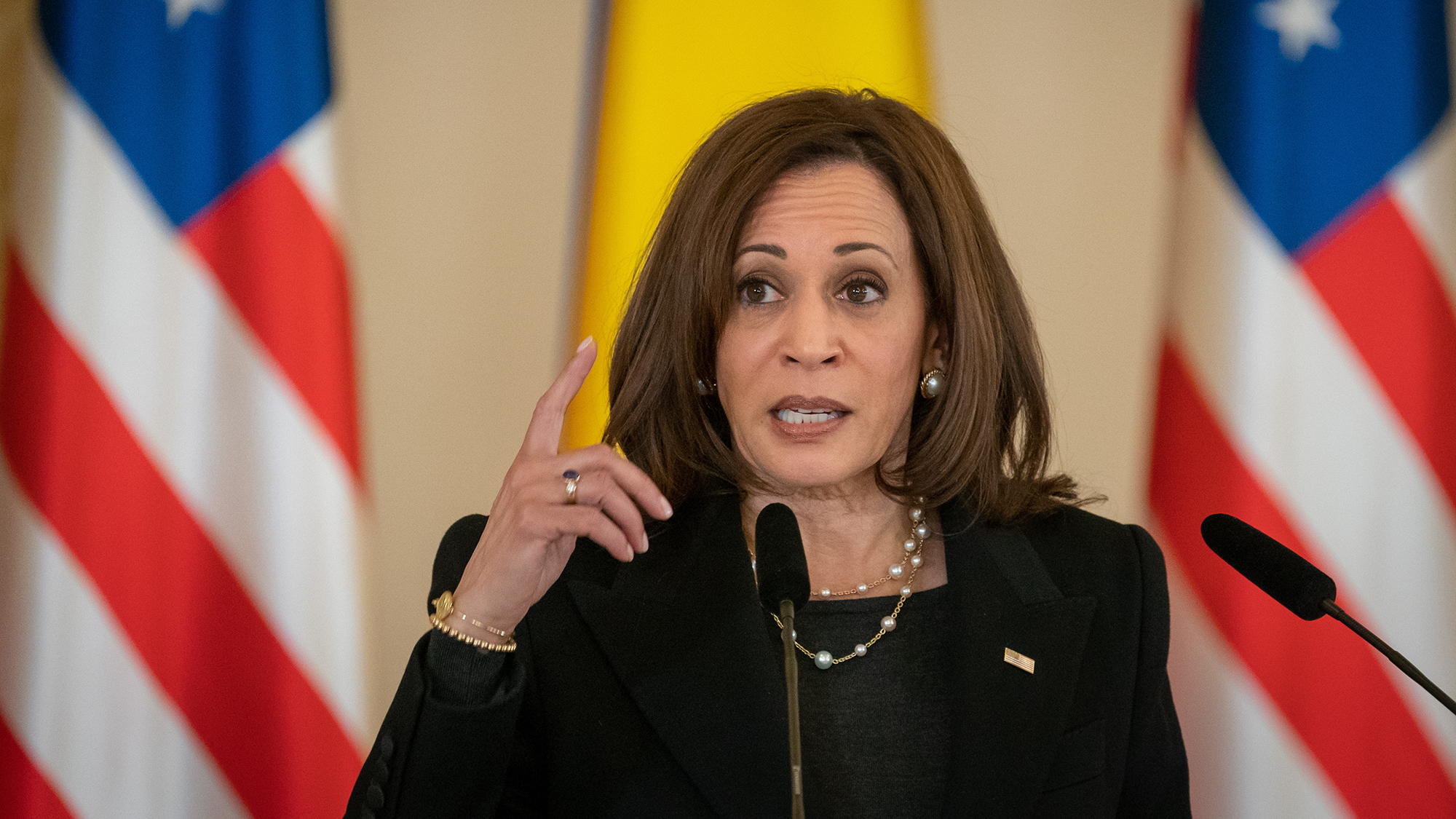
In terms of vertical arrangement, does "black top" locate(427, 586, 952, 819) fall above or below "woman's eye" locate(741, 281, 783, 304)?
below

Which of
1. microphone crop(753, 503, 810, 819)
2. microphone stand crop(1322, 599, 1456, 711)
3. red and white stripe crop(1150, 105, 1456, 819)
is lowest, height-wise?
red and white stripe crop(1150, 105, 1456, 819)

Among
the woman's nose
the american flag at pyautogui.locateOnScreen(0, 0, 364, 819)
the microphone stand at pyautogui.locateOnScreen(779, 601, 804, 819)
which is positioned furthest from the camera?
the american flag at pyautogui.locateOnScreen(0, 0, 364, 819)

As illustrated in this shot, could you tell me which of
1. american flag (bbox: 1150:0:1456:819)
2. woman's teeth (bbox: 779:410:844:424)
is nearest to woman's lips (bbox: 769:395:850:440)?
woman's teeth (bbox: 779:410:844:424)

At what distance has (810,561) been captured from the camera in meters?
1.75

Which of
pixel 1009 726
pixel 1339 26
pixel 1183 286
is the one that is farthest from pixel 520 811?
pixel 1339 26

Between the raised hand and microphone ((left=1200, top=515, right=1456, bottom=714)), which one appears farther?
the raised hand

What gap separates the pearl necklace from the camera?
1.63 metres

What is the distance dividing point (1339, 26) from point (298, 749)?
7.71 feet

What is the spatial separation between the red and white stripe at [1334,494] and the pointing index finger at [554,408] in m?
1.36

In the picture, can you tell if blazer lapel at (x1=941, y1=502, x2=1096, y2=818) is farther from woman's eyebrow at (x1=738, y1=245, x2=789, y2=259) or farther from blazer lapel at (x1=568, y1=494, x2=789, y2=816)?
woman's eyebrow at (x1=738, y1=245, x2=789, y2=259)

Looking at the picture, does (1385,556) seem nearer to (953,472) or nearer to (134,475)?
(953,472)

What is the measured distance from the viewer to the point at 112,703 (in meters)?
2.02

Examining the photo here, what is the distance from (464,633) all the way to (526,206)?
1.44 m

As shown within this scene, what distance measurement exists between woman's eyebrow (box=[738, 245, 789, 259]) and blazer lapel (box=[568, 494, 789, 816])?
1.35 ft
